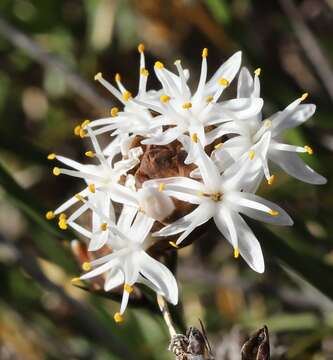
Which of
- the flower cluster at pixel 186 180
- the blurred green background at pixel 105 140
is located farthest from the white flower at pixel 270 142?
the blurred green background at pixel 105 140

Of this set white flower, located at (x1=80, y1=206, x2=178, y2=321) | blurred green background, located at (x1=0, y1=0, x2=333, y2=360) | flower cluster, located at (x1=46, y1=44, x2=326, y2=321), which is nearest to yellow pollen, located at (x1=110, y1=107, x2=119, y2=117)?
flower cluster, located at (x1=46, y1=44, x2=326, y2=321)

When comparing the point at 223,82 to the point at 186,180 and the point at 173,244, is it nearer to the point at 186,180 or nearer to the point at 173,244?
the point at 186,180

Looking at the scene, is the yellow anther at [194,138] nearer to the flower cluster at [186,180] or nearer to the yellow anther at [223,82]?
the flower cluster at [186,180]

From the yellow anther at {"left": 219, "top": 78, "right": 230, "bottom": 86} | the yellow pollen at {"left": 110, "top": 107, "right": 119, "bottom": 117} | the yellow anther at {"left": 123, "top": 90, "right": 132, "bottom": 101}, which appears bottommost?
the yellow anther at {"left": 219, "top": 78, "right": 230, "bottom": 86}

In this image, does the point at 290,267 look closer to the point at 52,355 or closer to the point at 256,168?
the point at 256,168

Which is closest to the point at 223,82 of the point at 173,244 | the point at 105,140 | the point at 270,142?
the point at 270,142

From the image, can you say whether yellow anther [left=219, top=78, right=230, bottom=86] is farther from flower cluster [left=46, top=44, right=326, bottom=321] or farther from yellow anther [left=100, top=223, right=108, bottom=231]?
yellow anther [left=100, top=223, right=108, bottom=231]

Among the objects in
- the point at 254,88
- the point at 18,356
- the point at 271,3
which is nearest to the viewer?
the point at 254,88

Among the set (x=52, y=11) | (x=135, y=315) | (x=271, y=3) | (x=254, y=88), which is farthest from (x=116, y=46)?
(x=254, y=88)
